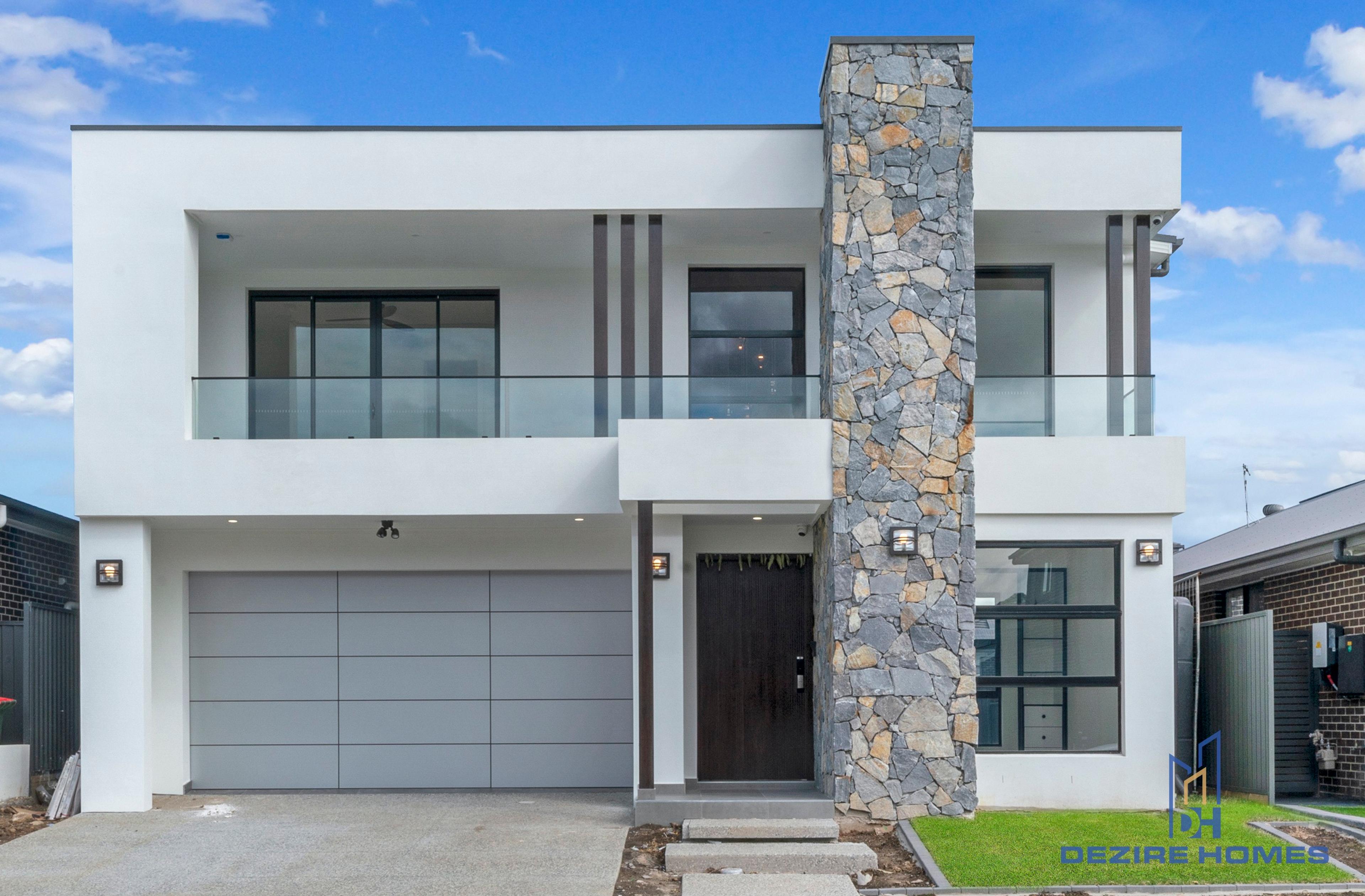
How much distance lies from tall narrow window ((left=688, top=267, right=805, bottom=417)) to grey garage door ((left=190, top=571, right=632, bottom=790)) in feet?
8.01

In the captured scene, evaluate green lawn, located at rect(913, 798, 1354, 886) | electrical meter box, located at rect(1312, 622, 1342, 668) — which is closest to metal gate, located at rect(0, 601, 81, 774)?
green lawn, located at rect(913, 798, 1354, 886)

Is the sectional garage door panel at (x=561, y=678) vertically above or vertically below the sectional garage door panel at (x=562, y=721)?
above

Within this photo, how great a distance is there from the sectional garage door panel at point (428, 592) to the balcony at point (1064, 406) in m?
5.30

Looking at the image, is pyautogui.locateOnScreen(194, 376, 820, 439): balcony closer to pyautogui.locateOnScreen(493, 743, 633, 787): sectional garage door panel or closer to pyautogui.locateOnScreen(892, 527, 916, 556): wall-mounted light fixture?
pyautogui.locateOnScreen(892, 527, 916, 556): wall-mounted light fixture

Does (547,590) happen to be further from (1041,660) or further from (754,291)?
(1041,660)

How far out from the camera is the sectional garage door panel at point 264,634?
1141 centimetres

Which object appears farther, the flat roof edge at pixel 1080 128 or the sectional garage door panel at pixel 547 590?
the sectional garage door panel at pixel 547 590

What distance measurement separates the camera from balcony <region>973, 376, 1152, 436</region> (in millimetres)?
10039

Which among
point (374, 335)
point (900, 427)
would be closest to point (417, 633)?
point (374, 335)

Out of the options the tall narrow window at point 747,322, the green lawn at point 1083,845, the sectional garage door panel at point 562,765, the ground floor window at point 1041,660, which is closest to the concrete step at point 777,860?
the green lawn at point 1083,845

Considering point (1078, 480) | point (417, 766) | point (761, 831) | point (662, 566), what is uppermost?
point (1078, 480)

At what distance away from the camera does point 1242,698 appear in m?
10.6

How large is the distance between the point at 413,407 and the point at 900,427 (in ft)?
14.5

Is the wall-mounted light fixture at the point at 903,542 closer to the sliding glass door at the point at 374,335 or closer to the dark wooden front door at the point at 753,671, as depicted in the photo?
the dark wooden front door at the point at 753,671
